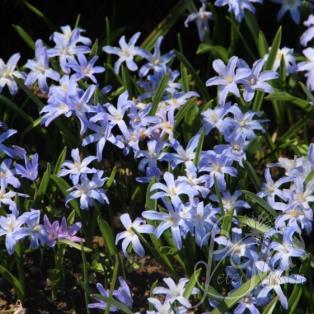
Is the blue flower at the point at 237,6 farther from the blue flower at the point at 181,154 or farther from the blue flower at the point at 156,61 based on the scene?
the blue flower at the point at 181,154

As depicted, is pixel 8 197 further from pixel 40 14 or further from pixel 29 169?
pixel 40 14

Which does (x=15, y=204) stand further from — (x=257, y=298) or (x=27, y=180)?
(x=257, y=298)

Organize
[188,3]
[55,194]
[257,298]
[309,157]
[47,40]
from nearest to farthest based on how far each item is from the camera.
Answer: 1. [257,298]
2. [309,157]
3. [55,194]
4. [188,3]
5. [47,40]

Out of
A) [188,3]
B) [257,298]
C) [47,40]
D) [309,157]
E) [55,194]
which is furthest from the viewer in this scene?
[47,40]

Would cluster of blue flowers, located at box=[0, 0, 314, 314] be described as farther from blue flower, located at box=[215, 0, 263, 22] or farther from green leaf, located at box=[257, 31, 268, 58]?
green leaf, located at box=[257, 31, 268, 58]

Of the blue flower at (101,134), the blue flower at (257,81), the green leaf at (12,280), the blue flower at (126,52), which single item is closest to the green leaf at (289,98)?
the blue flower at (257,81)

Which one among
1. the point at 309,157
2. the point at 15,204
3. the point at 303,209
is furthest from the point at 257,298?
the point at 15,204
